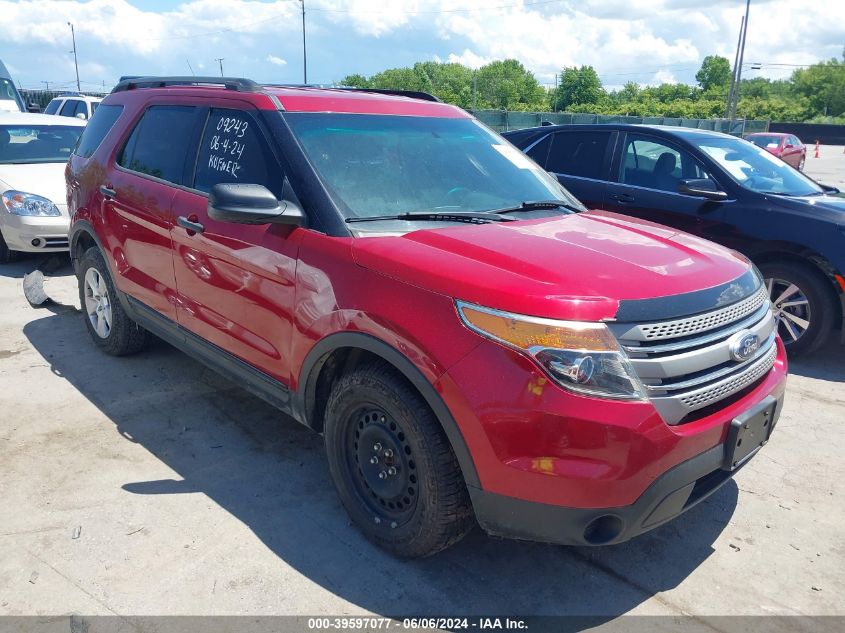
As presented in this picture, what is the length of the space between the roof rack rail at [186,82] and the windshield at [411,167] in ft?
1.45

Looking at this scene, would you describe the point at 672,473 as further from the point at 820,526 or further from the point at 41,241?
the point at 41,241

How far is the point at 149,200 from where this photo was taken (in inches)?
160

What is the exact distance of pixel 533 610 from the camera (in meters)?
2.62

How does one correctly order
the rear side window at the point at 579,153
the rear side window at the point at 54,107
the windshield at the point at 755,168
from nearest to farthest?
the windshield at the point at 755,168
the rear side window at the point at 579,153
the rear side window at the point at 54,107

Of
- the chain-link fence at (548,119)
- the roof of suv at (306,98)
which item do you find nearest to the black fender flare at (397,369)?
the roof of suv at (306,98)

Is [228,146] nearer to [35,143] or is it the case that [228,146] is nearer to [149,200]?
[149,200]

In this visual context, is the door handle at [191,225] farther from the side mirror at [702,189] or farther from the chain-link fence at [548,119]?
the chain-link fence at [548,119]

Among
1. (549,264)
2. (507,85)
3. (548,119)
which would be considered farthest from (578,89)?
(549,264)

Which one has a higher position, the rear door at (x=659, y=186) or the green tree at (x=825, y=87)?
the green tree at (x=825, y=87)

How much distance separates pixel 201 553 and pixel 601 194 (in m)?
4.90

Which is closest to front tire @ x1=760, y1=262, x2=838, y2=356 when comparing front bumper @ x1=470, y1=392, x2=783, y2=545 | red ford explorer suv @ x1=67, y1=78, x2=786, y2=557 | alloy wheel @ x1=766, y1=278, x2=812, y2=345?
alloy wheel @ x1=766, y1=278, x2=812, y2=345

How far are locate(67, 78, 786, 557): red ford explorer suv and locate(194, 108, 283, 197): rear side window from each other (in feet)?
0.04

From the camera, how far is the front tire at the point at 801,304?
520cm

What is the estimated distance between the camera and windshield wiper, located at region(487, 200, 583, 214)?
11.2 feet
